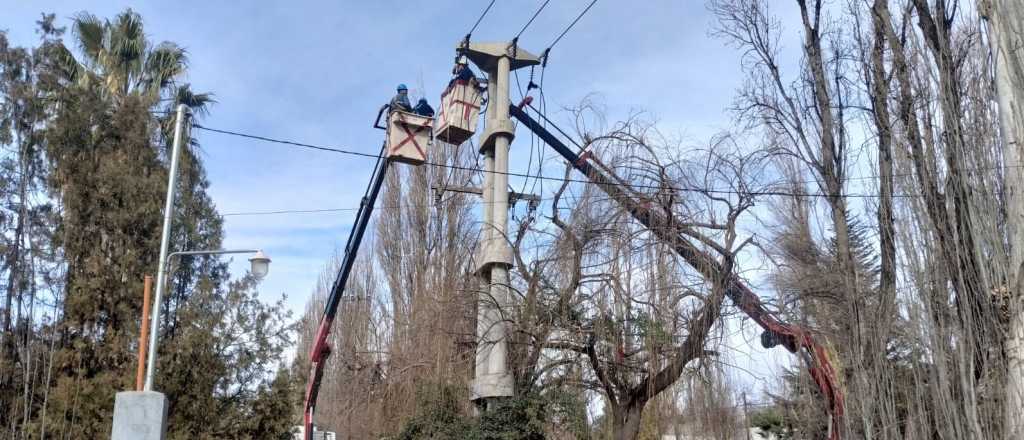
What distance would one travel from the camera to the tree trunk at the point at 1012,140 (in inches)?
282

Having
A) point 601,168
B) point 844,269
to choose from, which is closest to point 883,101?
point 844,269

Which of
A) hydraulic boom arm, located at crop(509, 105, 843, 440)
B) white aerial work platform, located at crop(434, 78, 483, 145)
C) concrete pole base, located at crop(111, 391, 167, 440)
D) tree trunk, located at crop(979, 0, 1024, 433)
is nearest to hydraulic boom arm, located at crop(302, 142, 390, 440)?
white aerial work platform, located at crop(434, 78, 483, 145)

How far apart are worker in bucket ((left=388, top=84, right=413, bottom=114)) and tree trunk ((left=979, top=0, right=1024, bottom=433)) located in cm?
931

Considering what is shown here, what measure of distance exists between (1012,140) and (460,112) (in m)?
9.86

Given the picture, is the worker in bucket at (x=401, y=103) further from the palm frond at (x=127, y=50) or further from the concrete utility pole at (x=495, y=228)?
the palm frond at (x=127, y=50)

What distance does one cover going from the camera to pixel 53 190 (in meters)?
19.7

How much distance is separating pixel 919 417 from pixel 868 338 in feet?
4.99

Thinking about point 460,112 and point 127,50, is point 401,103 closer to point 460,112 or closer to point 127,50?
point 460,112

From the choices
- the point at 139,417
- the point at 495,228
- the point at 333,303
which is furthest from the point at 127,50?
the point at 139,417

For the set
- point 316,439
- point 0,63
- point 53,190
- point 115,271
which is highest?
point 0,63

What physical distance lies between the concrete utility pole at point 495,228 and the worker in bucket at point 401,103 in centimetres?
147

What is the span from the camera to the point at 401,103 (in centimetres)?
1497

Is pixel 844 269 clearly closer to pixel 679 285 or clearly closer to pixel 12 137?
pixel 679 285

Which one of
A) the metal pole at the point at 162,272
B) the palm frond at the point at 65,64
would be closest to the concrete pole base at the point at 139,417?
the metal pole at the point at 162,272
